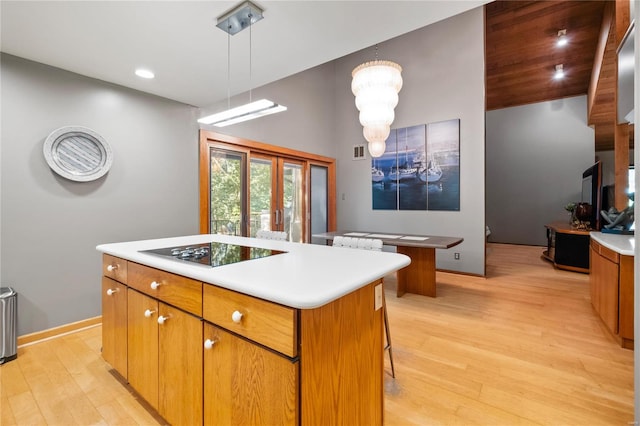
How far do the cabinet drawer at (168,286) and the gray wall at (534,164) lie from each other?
9.03 metres

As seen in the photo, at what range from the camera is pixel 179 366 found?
4.57 ft

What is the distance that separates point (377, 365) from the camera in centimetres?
137

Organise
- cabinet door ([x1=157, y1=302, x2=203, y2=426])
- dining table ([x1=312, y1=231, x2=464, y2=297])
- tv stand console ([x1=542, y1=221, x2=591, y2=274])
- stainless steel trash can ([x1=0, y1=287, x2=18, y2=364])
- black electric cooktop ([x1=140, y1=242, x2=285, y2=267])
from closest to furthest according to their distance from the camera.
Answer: cabinet door ([x1=157, y1=302, x2=203, y2=426]), black electric cooktop ([x1=140, y1=242, x2=285, y2=267]), stainless steel trash can ([x1=0, y1=287, x2=18, y2=364]), dining table ([x1=312, y1=231, x2=464, y2=297]), tv stand console ([x1=542, y1=221, x2=591, y2=274])

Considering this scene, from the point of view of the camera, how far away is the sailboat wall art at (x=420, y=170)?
4.83m

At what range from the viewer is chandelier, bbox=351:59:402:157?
127 inches

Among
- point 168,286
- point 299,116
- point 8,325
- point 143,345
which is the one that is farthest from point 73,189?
point 299,116

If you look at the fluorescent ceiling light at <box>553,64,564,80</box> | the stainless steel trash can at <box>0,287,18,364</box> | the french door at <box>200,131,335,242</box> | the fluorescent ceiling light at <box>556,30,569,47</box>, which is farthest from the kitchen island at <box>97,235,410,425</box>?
the fluorescent ceiling light at <box>553,64,564,80</box>

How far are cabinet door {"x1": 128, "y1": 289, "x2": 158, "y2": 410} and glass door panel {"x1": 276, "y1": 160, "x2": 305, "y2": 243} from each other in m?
3.30

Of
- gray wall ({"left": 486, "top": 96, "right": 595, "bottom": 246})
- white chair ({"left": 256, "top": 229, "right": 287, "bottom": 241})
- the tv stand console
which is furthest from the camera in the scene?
gray wall ({"left": 486, "top": 96, "right": 595, "bottom": 246})

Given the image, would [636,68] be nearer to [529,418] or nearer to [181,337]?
[529,418]

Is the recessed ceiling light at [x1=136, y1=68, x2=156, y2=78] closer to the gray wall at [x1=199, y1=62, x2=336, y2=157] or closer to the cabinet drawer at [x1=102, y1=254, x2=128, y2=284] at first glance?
the gray wall at [x1=199, y1=62, x2=336, y2=157]

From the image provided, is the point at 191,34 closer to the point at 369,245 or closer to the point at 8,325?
the point at 369,245

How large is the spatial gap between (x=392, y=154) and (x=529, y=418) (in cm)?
447

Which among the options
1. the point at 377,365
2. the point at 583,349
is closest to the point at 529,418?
the point at 377,365
